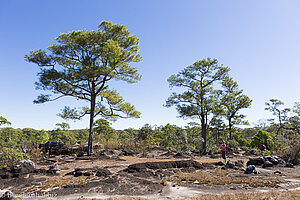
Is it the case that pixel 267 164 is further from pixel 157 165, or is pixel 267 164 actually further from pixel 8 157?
pixel 8 157

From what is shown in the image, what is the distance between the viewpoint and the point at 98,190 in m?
5.72

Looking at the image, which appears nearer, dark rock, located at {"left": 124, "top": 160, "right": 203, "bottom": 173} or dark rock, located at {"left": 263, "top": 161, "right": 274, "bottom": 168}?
dark rock, located at {"left": 124, "top": 160, "right": 203, "bottom": 173}

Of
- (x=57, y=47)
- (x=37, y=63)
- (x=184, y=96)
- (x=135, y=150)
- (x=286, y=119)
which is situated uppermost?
(x=57, y=47)

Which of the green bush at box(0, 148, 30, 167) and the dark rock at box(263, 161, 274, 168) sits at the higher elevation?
the green bush at box(0, 148, 30, 167)

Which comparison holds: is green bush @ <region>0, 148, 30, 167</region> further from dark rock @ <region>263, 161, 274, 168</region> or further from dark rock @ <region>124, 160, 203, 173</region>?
dark rock @ <region>263, 161, 274, 168</region>

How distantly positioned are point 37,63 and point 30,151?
694 centimetres

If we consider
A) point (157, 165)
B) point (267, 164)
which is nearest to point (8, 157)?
point (157, 165)

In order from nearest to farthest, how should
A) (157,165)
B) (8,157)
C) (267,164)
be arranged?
1. (8,157)
2. (157,165)
3. (267,164)

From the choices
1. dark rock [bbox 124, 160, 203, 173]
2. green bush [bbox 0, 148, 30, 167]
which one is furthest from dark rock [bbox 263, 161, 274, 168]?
green bush [bbox 0, 148, 30, 167]

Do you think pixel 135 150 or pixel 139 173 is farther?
pixel 135 150

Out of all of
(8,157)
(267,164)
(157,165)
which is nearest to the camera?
(8,157)

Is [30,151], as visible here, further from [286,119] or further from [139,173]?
[286,119]

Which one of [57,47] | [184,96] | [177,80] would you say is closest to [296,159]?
[184,96]

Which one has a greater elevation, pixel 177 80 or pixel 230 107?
pixel 177 80
